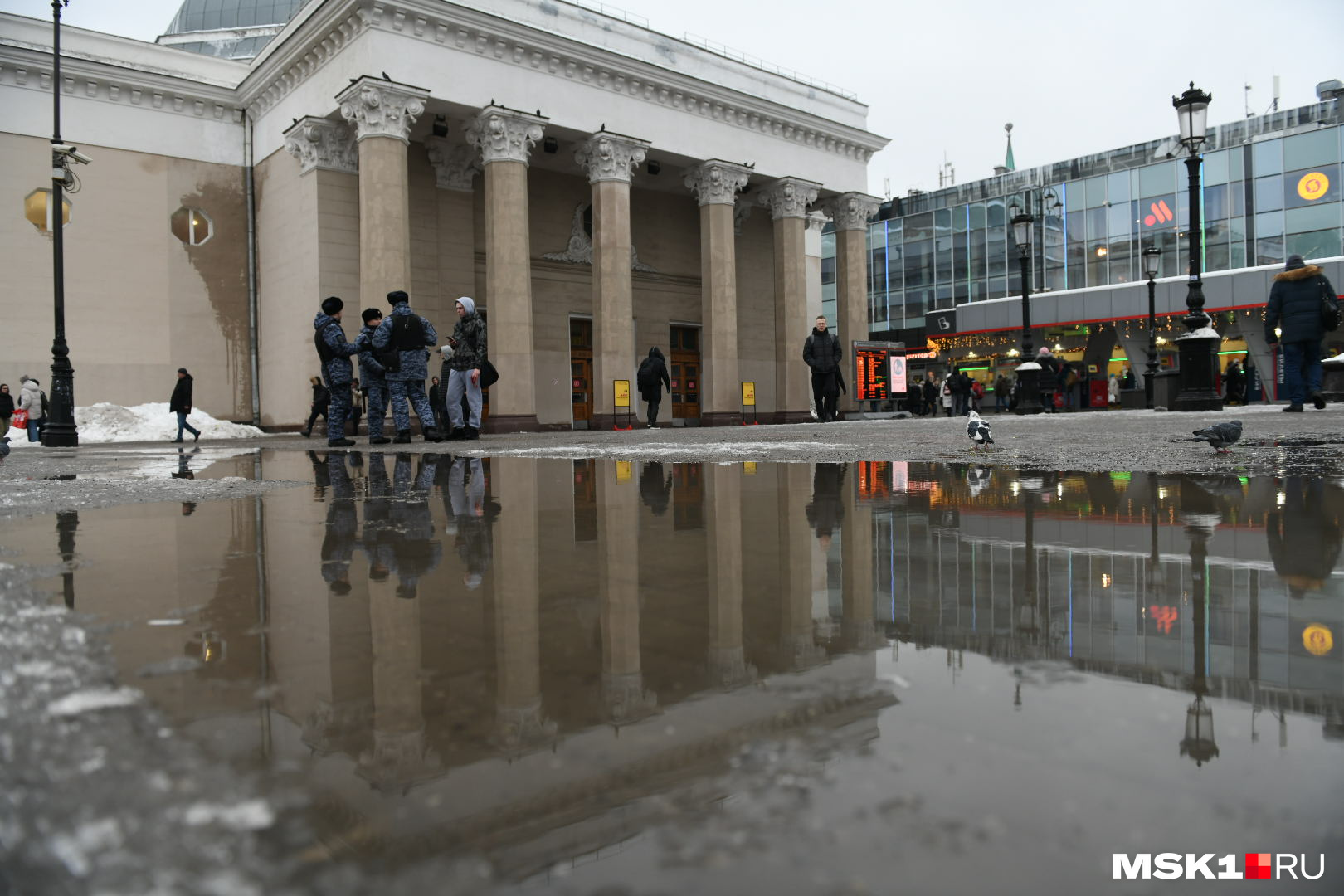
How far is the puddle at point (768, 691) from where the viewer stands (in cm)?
85

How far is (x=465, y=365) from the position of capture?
1479 cm

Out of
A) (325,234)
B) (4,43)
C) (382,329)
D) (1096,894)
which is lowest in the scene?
(1096,894)

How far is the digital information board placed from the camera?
1172 inches

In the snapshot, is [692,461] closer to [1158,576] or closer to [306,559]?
[306,559]

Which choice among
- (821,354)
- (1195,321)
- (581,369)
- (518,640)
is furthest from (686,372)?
(518,640)

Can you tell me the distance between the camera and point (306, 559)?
274cm

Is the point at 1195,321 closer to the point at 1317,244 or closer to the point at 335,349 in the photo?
the point at 335,349

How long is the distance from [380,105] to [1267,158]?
4205 cm

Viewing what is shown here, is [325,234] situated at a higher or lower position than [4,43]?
lower

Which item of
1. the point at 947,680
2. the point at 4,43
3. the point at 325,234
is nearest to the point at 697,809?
the point at 947,680

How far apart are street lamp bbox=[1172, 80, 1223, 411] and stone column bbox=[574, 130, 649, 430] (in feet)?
47.3

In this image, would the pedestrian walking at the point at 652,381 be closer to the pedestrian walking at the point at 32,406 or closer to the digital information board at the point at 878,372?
the digital information board at the point at 878,372

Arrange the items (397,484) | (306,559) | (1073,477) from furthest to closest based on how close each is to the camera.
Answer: (397,484)
(1073,477)
(306,559)

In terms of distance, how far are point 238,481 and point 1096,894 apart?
21.8ft
